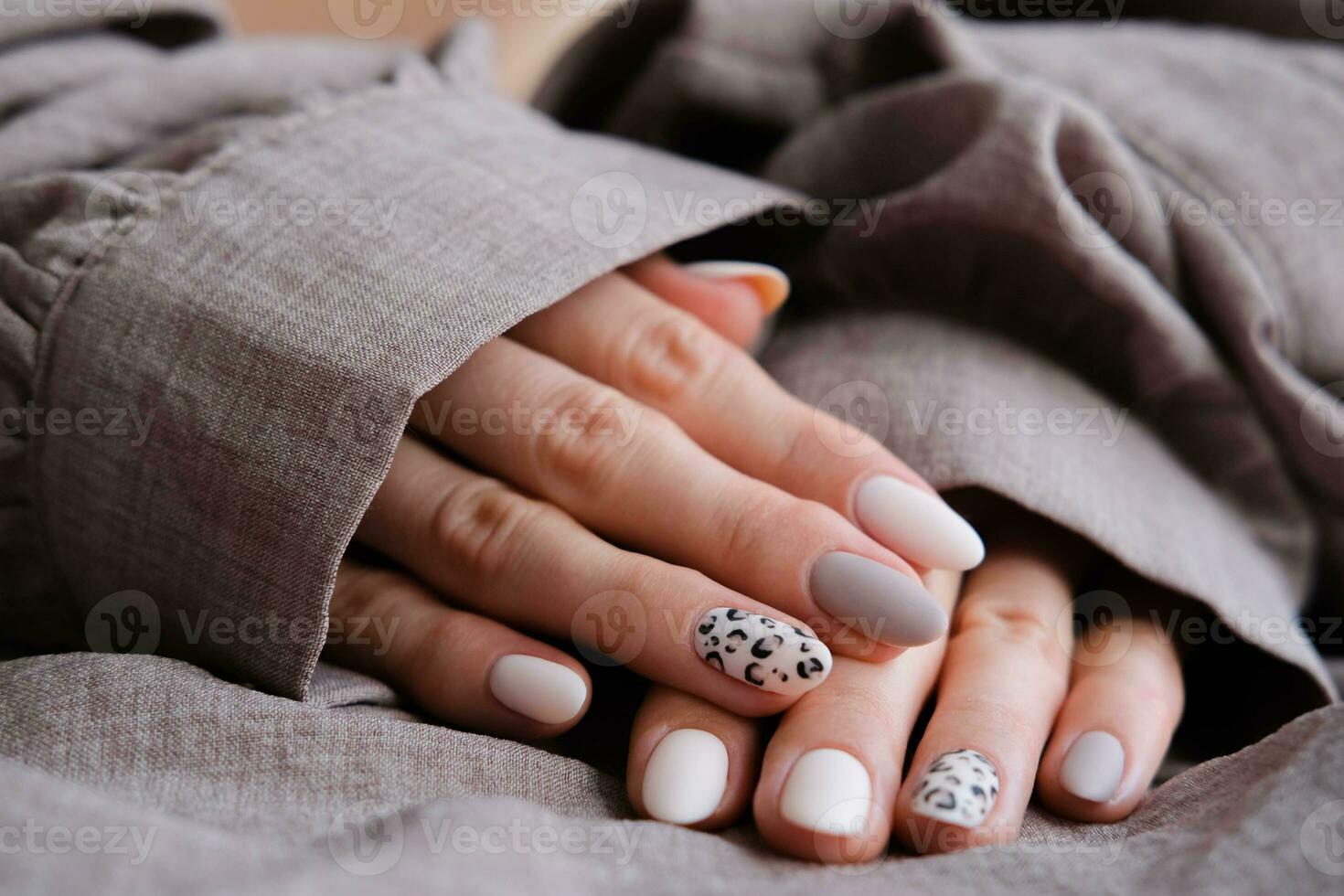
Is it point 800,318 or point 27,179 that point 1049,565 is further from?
point 27,179

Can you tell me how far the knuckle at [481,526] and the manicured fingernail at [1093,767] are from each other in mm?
266

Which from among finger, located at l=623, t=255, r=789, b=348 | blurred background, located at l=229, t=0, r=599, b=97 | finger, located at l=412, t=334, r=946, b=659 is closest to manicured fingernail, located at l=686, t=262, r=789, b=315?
finger, located at l=623, t=255, r=789, b=348

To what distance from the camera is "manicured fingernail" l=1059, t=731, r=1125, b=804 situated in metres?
0.44

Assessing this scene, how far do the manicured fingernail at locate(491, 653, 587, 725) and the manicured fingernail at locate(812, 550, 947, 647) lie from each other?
11 cm

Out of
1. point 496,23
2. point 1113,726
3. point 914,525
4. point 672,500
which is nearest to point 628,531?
point 672,500

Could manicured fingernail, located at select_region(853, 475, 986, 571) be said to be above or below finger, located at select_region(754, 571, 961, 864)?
above

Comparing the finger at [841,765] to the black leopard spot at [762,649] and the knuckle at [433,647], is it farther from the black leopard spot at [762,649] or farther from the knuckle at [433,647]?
the knuckle at [433,647]

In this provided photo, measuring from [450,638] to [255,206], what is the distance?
0.78 feet

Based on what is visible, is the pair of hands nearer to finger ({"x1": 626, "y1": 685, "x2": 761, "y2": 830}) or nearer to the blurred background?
finger ({"x1": 626, "y1": 685, "x2": 761, "y2": 830})

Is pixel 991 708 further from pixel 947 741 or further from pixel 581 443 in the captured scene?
pixel 581 443

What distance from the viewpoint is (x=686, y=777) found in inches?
16.0

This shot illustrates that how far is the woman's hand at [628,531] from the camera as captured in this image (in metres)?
0.44

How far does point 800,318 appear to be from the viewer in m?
0.70

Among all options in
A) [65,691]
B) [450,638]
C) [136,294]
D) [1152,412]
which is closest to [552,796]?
[450,638]
